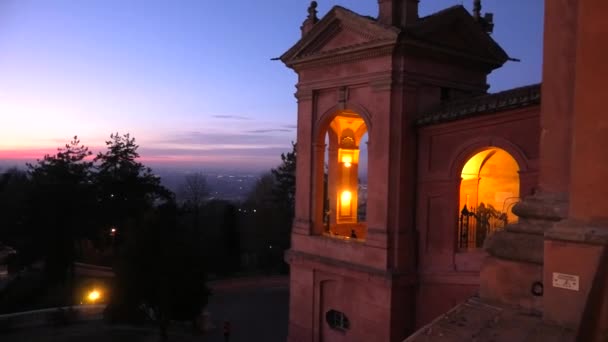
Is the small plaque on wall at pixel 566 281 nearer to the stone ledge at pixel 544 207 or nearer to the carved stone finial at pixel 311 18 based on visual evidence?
the stone ledge at pixel 544 207

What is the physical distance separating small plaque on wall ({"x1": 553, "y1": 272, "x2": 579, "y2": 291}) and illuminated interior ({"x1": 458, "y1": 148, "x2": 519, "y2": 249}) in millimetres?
7557

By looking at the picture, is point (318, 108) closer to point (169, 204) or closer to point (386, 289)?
point (386, 289)

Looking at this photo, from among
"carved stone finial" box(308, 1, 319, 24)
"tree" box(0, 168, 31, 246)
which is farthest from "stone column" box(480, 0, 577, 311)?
"tree" box(0, 168, 31, 246)

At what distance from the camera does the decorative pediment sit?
41.9 feet

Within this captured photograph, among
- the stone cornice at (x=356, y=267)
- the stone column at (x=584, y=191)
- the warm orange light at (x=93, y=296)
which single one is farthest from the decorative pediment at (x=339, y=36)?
the warm orange light at (x=93, y=296)

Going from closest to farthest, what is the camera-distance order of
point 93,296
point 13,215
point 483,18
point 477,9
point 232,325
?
point 477,9 < point 483,18 < point 232,325 < point 93,296 < point 13,215

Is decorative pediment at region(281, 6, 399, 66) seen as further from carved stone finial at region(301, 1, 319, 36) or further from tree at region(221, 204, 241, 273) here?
tree at region(221, 204, 241, 273)

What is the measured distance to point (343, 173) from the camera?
17078mm

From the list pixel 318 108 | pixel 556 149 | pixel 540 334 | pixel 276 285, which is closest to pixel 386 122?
pixel 318 108

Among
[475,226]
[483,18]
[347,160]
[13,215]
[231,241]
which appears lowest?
[231,241]

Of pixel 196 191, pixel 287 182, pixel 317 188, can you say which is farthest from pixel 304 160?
pixel 196 191

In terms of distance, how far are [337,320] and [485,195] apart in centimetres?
541

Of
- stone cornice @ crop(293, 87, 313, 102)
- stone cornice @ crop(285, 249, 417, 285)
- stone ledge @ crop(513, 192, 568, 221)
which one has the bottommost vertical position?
stone cornice @ crop(285, 249, 417, 285)

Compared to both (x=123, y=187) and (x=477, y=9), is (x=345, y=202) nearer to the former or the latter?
(x=477, y=9)
